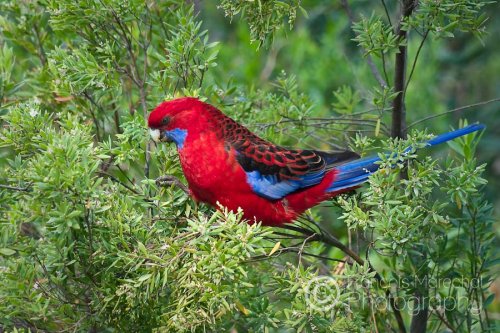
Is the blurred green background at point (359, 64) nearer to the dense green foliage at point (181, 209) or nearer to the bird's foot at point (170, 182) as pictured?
the dense green foliage at point (181, 209)

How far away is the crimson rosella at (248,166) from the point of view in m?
3.16

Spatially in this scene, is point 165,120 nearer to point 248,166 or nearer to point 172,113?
point 172,113

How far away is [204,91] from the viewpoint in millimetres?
3459

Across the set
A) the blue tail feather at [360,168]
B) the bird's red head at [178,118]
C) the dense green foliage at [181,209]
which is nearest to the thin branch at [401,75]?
the dense green foliage at [181,209]

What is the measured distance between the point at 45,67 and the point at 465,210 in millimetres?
2045

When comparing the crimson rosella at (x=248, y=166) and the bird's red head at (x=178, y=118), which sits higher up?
the bird's red head at (x=178, y=118)

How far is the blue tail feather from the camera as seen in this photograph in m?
3.26

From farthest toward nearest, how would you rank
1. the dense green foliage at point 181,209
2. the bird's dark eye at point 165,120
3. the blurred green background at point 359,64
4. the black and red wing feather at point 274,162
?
the blurred green background at point 359,64
the black and red wing feather at point 274,162
the bird's dark eye at point 165,120
the dense green foliage at point 181,209

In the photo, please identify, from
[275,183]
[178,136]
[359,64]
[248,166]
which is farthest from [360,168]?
[359,64]

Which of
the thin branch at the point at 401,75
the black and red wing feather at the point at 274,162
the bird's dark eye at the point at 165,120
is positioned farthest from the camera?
the black and red wing feather at the point at 274,162

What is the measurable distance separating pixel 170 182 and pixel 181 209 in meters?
0.11

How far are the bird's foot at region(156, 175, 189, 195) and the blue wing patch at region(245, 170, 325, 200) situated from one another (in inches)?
11.3

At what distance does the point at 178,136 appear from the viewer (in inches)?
127

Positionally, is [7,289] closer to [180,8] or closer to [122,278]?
[122,278]
